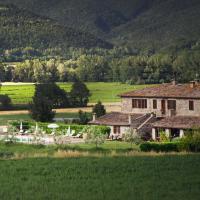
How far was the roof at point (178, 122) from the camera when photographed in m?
61.6

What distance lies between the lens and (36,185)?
103ft

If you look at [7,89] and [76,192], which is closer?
[76,192]

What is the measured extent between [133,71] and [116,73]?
5635 mm

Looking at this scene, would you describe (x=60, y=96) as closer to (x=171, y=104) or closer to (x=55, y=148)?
(x=171, y=104)

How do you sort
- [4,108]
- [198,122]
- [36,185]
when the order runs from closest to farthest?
[36,185] → [198,122] → [4,108]

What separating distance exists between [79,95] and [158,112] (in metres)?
31.8

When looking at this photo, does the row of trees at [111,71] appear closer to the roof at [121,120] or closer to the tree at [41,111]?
the tree at [41,111]

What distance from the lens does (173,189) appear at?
29.8 metres

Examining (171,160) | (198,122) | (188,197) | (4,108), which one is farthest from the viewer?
(4,108)

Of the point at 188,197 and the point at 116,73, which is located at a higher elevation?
the point at 116,73

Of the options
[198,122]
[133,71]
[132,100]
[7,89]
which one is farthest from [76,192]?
[133,71]

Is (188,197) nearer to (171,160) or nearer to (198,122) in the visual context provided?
(171,160)

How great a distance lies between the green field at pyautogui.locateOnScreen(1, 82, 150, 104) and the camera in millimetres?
107000

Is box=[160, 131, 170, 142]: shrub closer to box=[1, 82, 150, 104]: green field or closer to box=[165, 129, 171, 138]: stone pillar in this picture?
box=[165, 129, 171, 138]: stone pillar
